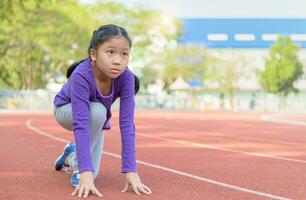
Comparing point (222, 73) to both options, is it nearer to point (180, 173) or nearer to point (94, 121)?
point (180, 173)

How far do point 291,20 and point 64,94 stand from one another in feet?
211

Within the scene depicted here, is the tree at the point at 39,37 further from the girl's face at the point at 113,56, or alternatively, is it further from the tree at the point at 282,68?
the girl's face at the point at 113,56

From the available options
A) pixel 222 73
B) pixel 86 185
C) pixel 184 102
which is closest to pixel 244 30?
pixel 222 73

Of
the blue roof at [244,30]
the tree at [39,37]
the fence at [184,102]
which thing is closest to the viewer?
the tree at [39,37]

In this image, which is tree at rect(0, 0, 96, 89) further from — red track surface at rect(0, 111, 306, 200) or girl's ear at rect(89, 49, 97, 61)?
girl's ear at rect(89, 49, 97, 61)

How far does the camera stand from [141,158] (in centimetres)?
736

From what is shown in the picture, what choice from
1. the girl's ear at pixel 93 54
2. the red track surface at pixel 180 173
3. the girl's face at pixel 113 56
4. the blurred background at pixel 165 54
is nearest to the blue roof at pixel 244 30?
the blurred background at pixel 165 54

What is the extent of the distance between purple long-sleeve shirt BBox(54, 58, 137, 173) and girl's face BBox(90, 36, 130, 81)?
0.65 ft

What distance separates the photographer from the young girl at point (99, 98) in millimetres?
4211

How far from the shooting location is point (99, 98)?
4531 mm

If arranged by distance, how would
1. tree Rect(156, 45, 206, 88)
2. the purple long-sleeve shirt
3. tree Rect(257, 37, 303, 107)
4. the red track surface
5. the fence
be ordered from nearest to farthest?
→ the purple long-sleeve shirt < the red track surface < the fence < tree Rect(257, 37, 303, 107) < tree Rect(156, 45, 206, 88)

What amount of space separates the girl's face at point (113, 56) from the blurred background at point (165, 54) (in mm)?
25430

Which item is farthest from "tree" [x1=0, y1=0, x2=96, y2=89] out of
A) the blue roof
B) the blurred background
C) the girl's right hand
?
the girl's right hand

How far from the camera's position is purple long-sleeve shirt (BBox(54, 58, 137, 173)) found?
14.0ft
